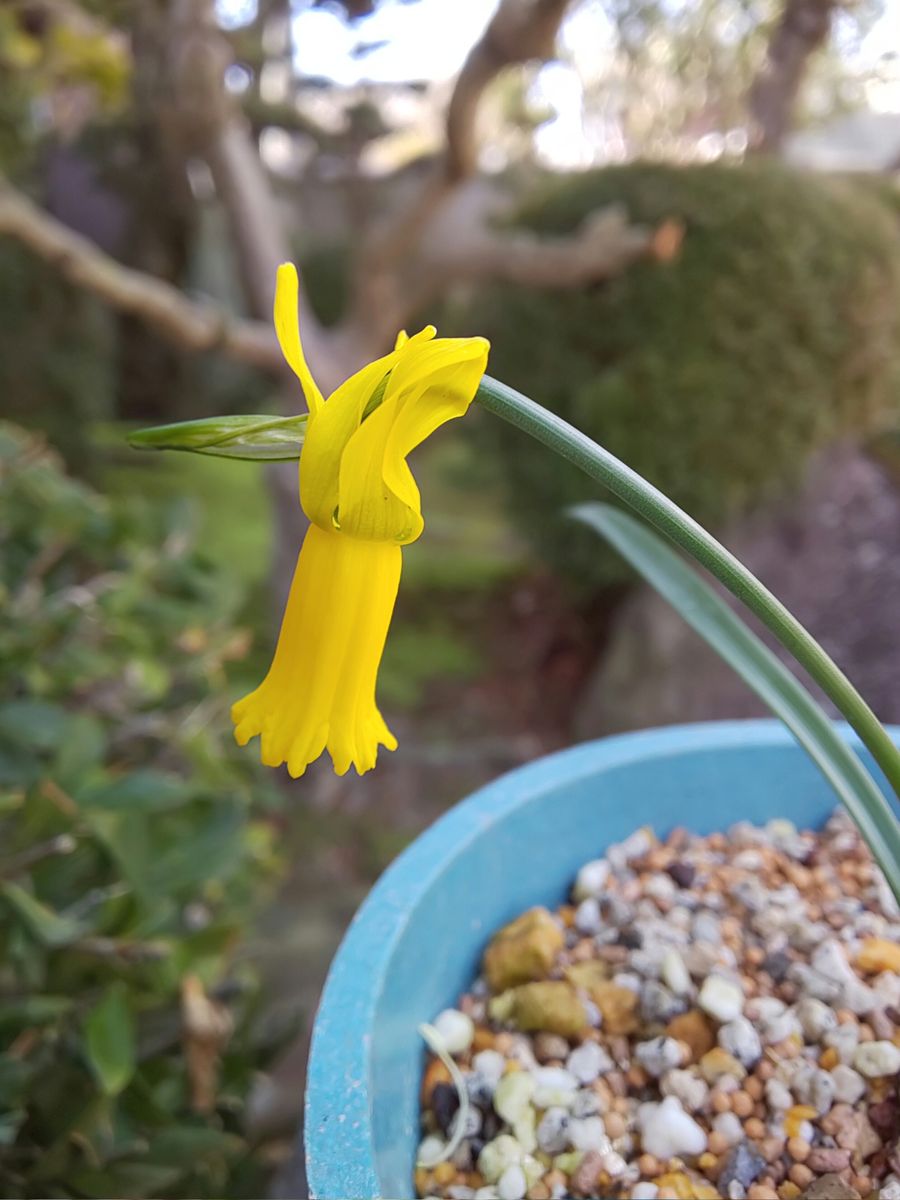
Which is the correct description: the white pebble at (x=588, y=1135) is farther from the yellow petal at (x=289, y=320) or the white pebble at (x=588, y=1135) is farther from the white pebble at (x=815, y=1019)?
the yellow petal at (x=289, y=320)

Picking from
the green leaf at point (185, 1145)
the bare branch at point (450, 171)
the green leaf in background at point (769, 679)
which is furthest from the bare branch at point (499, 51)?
the green leaf at point (185, 1145)

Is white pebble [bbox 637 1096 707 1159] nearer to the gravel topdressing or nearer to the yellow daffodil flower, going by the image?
the gravel topdressing

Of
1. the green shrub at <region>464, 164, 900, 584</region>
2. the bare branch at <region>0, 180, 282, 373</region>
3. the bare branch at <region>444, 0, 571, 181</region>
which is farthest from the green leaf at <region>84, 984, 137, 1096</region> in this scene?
the green shrub at <region>464, 164, 900, 584</region>

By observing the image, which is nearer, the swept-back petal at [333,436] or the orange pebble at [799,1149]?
the swept-back petal at [333,436]

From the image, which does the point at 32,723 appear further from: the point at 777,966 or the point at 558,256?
the point at 558,256

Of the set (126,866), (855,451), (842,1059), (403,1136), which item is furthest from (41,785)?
A: (855,451)

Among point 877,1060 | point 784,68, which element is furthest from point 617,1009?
point 784,68
